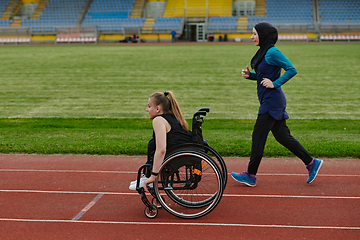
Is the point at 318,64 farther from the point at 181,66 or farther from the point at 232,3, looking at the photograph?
the point at 232,3

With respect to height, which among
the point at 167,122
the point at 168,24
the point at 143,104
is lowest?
the point at 143,104

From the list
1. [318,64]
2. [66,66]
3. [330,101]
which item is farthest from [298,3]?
[330,101]

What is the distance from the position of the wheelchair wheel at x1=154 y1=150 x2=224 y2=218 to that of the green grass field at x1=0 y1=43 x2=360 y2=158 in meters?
2.46

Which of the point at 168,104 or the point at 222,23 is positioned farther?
the point at 222,23

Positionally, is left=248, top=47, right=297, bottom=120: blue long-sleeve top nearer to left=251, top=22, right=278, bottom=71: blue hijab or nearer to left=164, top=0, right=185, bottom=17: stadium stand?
left=251, top=22, right=278, bottom=71: blue hijab

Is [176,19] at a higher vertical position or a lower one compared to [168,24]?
higher

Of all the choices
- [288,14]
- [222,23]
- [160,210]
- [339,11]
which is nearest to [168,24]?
[222,23]

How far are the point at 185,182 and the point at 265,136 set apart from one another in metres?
1.35

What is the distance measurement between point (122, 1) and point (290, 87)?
1735 inches

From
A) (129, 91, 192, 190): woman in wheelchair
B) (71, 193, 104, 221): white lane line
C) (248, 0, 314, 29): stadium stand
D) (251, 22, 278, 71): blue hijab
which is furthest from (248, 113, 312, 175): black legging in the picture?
(248, 0, 314, 29): stadium stand

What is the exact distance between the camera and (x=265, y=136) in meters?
4.95

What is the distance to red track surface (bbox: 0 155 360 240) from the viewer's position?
12.7 ft

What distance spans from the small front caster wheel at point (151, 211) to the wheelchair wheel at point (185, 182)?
12cm

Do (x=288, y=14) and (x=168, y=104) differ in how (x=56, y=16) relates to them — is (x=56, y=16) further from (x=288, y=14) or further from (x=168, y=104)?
(x=168, y=104)
